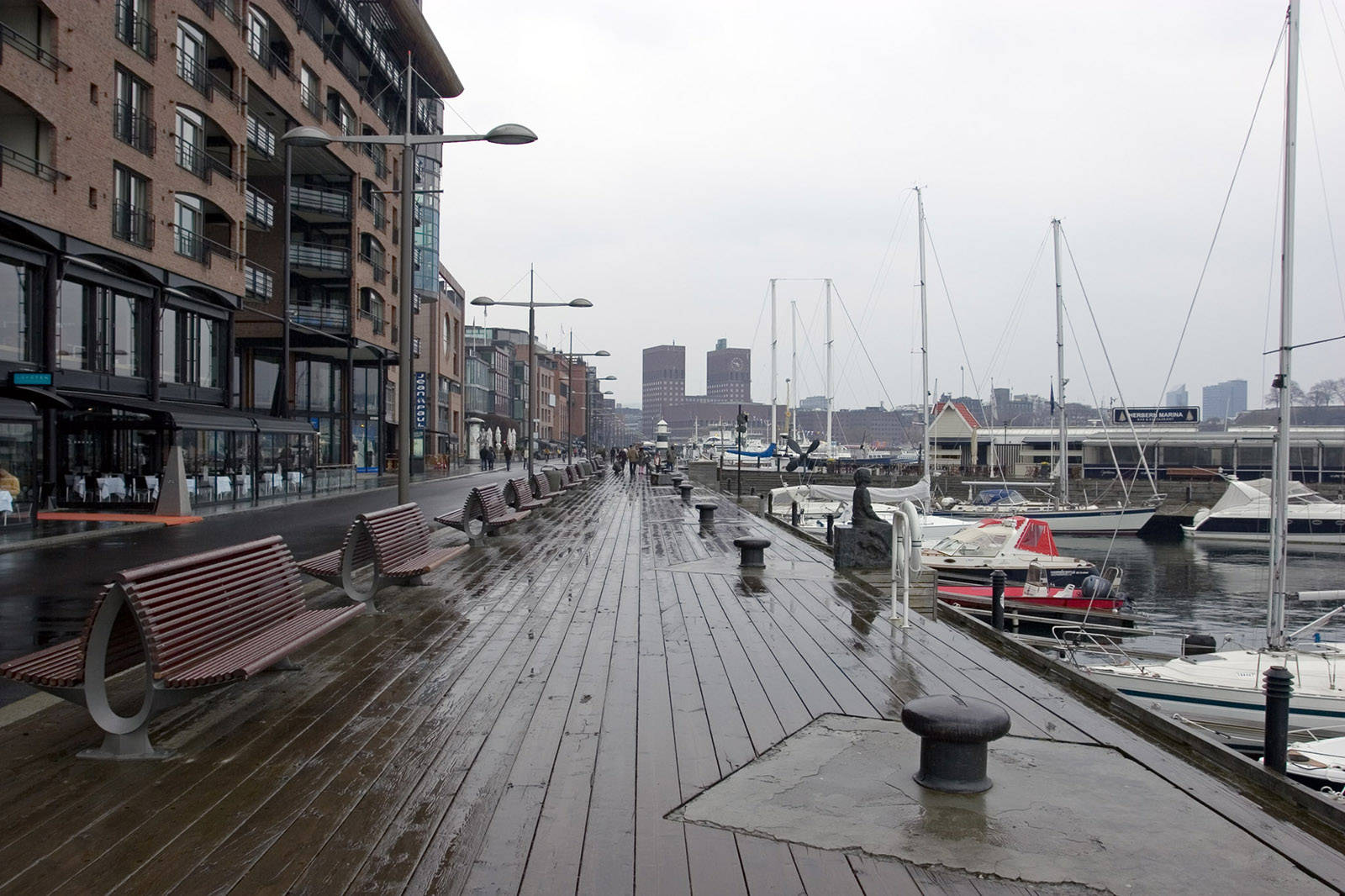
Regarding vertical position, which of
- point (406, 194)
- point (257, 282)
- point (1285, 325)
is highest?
point (257, 282)

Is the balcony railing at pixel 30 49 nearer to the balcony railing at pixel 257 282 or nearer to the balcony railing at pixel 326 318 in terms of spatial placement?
the balcony railing at pixel 257 282

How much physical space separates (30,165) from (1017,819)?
81.0ft

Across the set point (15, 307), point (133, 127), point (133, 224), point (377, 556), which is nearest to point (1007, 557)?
point (377, 556)

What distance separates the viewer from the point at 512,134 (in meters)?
11.2

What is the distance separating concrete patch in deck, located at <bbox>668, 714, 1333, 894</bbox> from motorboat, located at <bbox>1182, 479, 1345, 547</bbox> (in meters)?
40.9

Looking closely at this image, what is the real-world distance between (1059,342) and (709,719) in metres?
38.9

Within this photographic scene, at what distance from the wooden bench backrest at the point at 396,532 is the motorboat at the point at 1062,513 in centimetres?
3452

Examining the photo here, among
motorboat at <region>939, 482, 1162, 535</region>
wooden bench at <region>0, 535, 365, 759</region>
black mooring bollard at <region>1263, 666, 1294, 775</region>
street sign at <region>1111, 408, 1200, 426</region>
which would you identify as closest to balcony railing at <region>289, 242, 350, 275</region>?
motorboat at <region>939, 482, 1162, 535</region>

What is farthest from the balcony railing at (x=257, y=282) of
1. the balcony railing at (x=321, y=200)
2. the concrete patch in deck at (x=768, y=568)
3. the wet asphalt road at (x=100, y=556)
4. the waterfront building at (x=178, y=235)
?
the concrete patch in deck at (x=768, y=568)

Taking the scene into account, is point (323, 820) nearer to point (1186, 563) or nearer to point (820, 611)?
point (820, 611)

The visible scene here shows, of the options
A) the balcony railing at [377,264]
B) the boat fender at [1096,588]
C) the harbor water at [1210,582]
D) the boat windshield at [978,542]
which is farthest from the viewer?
the balcony railing at [377,264]

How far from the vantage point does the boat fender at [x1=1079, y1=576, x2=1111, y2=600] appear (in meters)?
19.1

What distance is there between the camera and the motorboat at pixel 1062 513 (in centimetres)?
4125

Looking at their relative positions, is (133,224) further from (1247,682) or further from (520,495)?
(1247,682)
